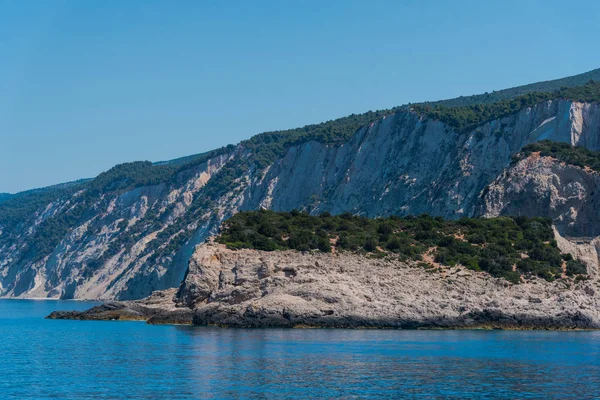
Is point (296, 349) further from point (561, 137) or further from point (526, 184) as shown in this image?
point (561, 137)

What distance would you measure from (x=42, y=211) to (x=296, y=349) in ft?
499

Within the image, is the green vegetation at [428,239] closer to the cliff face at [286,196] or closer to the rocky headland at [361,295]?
the rocky headland at [361,295]

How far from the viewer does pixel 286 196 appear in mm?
129125

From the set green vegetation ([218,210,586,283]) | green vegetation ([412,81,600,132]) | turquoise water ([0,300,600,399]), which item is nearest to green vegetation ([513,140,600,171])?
green vegetation ([218,210,586,283])

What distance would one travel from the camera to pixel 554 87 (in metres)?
134

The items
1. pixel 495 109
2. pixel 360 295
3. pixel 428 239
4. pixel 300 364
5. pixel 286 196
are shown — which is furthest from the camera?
pixel 286 196

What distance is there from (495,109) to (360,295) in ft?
201

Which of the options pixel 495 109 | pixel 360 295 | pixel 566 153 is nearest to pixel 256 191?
pixel 495 109

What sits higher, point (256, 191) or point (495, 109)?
point (495, 109)

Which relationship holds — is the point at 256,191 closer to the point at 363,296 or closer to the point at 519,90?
the point at 519,90

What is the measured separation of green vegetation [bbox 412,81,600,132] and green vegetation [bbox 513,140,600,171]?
47.6 feet

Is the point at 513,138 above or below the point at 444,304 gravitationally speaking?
above

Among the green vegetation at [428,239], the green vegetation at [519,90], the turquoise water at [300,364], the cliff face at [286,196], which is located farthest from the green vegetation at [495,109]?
the turquoise water at [300,364]

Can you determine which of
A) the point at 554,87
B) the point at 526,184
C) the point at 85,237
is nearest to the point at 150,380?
the point at 526,184
